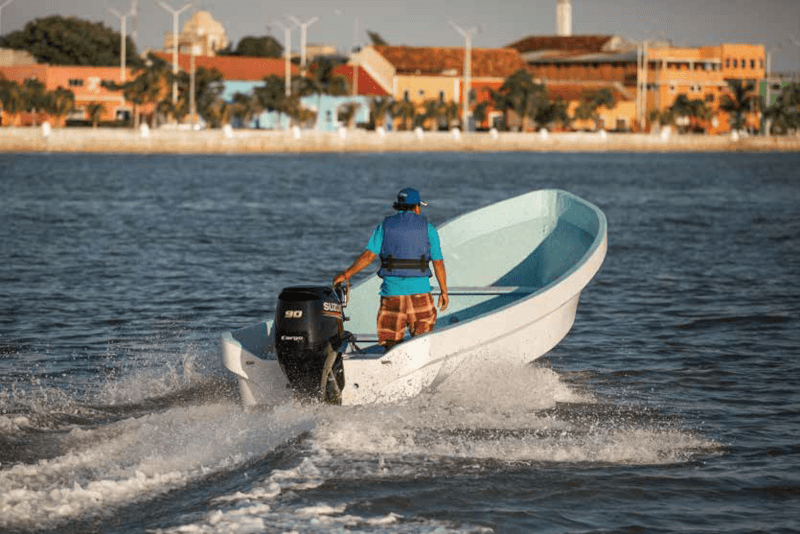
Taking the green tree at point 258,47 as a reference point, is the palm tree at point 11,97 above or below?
below

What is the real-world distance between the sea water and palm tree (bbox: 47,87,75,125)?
68090 millimetres

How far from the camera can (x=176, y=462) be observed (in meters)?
10.2

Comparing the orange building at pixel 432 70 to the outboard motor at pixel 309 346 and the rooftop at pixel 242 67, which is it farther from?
the outboard motor at pixel 309 346

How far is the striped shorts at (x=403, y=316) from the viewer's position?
39.2 ft

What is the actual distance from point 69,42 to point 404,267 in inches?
4729

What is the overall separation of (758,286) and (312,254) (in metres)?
10.2

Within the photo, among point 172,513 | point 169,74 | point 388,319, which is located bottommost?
point 172,513

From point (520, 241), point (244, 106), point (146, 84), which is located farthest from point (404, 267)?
point (244, 106)

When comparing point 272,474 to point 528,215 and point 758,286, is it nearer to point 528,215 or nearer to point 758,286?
point 528,215

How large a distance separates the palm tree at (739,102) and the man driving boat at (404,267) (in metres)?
128

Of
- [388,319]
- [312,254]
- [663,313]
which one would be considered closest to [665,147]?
[312,254]

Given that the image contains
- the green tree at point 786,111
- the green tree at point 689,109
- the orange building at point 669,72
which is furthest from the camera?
the green tree at point 786,111

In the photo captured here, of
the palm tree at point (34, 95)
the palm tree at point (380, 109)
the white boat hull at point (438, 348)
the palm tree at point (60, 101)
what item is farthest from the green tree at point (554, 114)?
the white boat hull at point (438, 348)

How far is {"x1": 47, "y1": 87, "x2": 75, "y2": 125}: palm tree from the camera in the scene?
95.5m
